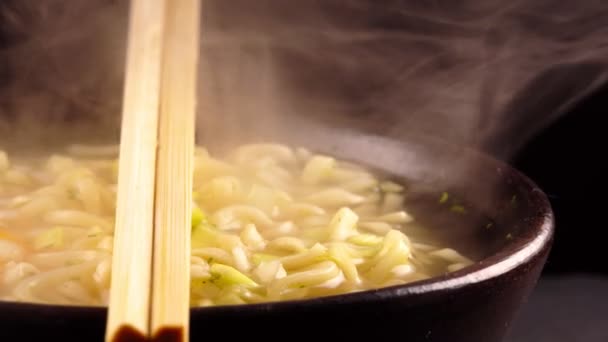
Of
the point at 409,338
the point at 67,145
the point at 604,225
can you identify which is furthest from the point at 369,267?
the point at 604,225

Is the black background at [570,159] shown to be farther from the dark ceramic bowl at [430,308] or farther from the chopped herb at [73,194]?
the dark ceramic bowl at [430,308]

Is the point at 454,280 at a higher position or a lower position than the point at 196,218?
lower

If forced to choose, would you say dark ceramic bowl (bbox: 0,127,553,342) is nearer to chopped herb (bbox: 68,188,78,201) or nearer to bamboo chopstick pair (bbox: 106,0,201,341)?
bamboo chopstick pair (bbox: 106,0,201,341)

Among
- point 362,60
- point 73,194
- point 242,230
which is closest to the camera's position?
point 242,230

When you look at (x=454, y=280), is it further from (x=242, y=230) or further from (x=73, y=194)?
(x=73, y=194)

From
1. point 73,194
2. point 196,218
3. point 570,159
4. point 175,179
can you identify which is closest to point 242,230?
point 196,218

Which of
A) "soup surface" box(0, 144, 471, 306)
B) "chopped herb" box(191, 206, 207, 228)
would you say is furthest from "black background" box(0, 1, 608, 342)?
"chopped herb" box(191, 206, 207, 228)

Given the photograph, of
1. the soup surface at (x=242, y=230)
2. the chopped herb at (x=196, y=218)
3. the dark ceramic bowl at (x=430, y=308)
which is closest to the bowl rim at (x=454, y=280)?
the dark ceramic bowl at (x=430, y=308)
